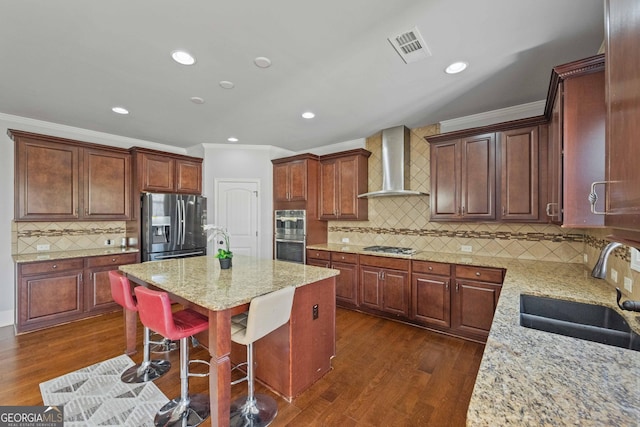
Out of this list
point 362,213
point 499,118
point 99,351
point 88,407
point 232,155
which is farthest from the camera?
point 232,155

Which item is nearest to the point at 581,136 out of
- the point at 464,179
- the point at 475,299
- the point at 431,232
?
the point at 464,179

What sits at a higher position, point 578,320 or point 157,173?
point 157,173

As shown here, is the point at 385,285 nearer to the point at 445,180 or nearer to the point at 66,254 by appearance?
the point at 445,180

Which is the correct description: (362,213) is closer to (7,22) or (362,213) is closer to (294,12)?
(294,12)

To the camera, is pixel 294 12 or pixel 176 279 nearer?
pixel 294 12

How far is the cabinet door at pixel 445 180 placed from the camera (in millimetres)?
3143

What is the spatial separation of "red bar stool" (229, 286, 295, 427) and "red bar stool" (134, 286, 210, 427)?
0.24m

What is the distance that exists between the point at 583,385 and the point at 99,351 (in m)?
3.64

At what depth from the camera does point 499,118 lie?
126 inches

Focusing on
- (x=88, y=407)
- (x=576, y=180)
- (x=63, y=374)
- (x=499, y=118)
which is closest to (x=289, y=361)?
(x=88, y=407)

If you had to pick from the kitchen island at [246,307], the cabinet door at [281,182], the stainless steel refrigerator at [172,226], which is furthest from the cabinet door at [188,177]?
the kitchen island at [246,307]

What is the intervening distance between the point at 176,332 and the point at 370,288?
2.48 m

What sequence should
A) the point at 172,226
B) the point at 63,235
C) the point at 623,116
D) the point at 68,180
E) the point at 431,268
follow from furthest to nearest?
the point at 172,226, the point at 63,235, the point at 68,180, the point at 431,268, the point at 623,116

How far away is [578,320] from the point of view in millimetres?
1626
